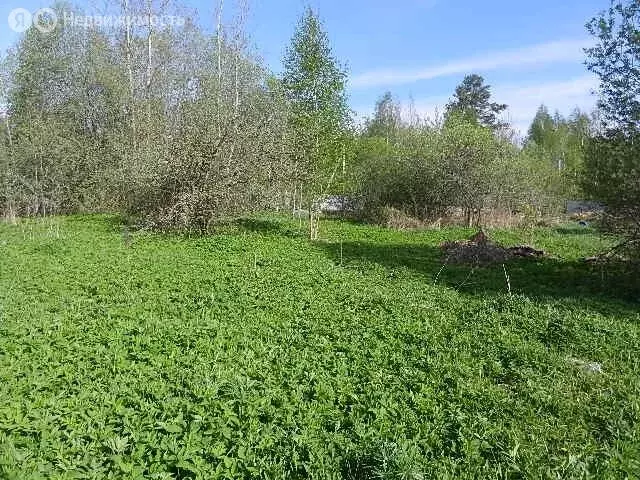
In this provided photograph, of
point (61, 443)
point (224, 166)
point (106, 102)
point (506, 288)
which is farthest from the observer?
point (106, 102)

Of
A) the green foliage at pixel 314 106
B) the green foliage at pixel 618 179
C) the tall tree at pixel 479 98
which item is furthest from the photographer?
the tall tree at pixel 479 98

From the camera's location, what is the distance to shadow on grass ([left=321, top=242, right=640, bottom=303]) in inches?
300

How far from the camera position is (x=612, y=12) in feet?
26.1

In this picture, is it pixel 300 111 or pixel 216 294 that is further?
pixel 300 111

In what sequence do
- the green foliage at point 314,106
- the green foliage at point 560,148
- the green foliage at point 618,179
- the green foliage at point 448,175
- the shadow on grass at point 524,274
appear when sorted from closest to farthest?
the green foliage at point 618,179 < the shadow on grass at point 524,274 < the green foliage at point 560,148 < the green foliage at point 314,106 < the green foliage at point 448,175

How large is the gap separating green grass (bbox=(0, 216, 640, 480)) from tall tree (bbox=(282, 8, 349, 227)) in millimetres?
6138

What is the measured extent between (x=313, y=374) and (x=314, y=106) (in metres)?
11.1

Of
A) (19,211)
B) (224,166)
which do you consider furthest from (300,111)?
(19,211)

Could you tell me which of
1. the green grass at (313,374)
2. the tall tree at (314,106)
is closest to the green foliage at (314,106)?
the tall tree at (314,106)

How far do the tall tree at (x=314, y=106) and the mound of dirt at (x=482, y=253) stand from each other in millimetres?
4763

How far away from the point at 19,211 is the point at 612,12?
2089 cm

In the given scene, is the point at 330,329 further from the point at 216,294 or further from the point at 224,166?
the point at 224,166

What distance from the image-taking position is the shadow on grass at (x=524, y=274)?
300 inches

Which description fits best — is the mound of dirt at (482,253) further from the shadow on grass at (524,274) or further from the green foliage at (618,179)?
the green foliage at (618,179)
